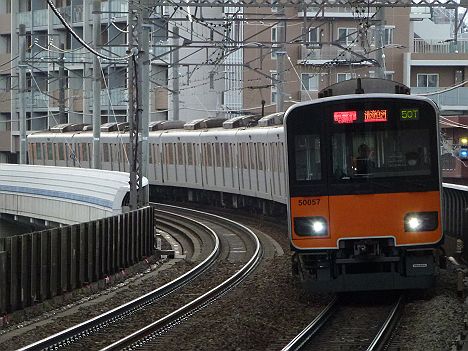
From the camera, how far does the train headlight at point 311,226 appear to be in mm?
12359

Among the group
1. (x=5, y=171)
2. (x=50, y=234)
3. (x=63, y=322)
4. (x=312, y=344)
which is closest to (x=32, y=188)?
(x=5, y=171)

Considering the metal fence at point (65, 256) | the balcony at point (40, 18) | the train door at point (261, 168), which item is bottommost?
the metal fence at point (65, 256)

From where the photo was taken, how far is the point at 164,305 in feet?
44.4

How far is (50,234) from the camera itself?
13688mm

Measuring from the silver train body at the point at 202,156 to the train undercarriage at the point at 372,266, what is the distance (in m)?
8.04

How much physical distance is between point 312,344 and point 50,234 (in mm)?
4536

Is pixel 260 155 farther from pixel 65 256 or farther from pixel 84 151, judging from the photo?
pixel 84 151

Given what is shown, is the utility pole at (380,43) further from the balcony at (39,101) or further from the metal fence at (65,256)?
the balcony at (39,101)

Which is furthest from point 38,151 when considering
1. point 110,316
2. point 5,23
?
point 110,316

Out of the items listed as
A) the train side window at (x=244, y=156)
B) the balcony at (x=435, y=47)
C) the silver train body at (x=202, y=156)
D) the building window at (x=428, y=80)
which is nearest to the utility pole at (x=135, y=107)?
the silver train body at (x=202, y=156)

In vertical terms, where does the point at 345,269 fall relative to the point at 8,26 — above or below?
below

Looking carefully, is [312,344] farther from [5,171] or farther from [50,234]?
[5,171]

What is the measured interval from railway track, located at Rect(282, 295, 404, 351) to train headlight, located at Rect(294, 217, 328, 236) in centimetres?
84

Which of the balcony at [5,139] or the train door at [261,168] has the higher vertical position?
the balcony at [5,139]
